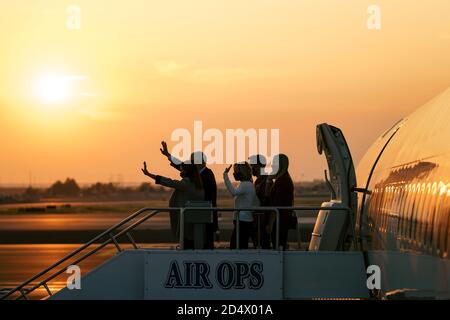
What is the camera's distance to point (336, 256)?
1348 cm

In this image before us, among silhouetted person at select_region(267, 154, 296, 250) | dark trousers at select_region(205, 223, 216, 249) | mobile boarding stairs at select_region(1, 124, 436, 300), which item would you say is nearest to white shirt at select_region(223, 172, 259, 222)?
silhouetted person at select_region(267, 154, 296, 250)

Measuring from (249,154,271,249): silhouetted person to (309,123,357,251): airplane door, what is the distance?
2.49 feet

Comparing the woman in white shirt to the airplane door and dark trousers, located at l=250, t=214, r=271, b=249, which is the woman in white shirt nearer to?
dark trousers, located at l=250, t=214, r=271, b=249

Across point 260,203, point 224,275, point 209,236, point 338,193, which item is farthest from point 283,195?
point 224,275

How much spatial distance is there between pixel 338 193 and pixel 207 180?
1793 millimetres

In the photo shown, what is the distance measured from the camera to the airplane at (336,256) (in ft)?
37.8

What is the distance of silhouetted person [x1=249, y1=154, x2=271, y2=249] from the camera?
15302 millimetres

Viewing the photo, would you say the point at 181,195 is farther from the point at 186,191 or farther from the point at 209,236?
the point at 209,236

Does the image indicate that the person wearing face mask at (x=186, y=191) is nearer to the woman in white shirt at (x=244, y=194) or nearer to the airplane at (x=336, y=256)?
the airplane at (x=336, y=256)

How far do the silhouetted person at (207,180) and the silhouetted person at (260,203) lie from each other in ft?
1.99

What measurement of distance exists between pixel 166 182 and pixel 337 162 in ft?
7.65

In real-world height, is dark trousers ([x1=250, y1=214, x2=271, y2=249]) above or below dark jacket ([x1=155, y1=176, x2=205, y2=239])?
below

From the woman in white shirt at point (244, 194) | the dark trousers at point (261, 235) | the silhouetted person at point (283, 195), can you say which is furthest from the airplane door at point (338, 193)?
the woman in white shirt at point (244, 194)

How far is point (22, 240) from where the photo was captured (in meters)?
50.2
